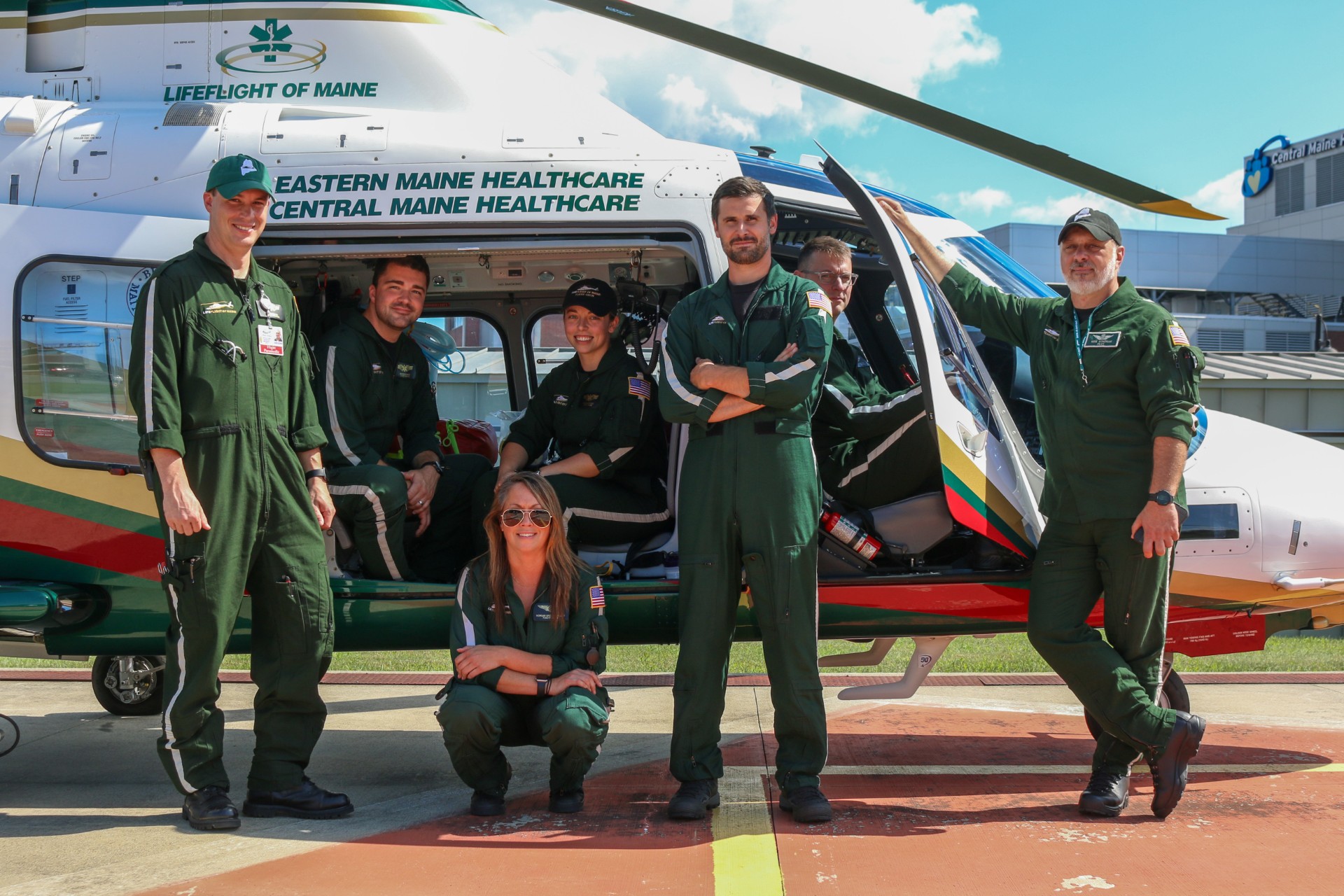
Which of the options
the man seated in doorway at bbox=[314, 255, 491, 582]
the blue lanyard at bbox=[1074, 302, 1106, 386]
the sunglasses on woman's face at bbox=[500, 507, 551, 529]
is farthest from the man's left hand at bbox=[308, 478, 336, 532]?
the blue lanyard at bbox=[1074, 302, 1106, 386]

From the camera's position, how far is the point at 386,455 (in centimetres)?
501

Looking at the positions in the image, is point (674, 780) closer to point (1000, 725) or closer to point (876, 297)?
point (1000, 725)

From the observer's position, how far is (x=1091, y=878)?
3457 millimetres

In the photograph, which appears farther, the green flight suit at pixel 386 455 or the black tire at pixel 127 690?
the black tire at pixel 127 690

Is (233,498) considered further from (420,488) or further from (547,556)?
(547,556)

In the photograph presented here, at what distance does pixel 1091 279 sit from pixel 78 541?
4.12 m

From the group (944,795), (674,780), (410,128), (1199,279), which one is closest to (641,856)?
(674,780)

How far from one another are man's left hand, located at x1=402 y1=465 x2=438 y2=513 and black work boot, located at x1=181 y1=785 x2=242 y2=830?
1.32 m

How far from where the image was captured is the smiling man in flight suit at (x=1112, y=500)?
12.9 feet

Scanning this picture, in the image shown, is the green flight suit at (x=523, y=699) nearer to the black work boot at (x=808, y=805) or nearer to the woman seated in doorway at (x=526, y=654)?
the woman seated in doorway at (x=526, y=654)

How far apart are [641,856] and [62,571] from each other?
8.72 ft

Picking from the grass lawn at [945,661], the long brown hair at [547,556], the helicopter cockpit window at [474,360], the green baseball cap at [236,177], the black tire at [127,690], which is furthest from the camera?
the grass lawn at [945,661]

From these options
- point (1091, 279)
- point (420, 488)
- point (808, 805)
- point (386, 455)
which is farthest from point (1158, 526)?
point (386, 455)

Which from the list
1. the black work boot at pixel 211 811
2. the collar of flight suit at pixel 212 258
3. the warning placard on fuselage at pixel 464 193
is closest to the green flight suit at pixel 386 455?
the warning placard on fuselage at pixel 464 193
